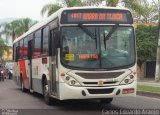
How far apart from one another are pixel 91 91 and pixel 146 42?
33.9 meters

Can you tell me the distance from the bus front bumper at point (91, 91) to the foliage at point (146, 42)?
33185 mm

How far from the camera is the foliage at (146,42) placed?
4801 cm

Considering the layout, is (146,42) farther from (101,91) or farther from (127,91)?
(101,91)

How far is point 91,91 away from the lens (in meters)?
14.9

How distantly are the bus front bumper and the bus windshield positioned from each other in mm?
629

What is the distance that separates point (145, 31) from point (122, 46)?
34.6 meters

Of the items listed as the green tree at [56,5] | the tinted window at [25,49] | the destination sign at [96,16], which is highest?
the green tree at [56,5]

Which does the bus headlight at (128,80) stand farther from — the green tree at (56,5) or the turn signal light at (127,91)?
the green tree at (56,5)

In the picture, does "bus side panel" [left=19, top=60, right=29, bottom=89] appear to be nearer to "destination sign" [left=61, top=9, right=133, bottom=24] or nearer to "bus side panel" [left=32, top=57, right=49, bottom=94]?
"bus side panel" [left=32, top=57, right=49, bottom=94]

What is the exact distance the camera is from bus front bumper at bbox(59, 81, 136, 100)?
1481cm

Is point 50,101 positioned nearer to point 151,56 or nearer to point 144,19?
point 151,56

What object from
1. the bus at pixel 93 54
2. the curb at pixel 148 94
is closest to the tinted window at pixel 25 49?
the curb at pixel 148 94

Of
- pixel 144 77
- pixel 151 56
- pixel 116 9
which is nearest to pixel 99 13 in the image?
pixel 116 9

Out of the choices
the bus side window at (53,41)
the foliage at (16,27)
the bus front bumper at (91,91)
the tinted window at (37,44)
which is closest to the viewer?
the bus front bumper at (91,91)
